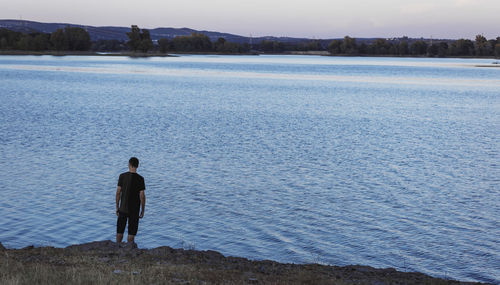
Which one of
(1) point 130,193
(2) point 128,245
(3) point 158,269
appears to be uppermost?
(1) point 130,193

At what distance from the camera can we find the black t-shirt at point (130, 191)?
13.6m

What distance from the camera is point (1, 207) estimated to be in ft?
66.4

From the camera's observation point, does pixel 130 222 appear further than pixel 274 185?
No

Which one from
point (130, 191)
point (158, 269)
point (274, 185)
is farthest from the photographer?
point (274, 185)

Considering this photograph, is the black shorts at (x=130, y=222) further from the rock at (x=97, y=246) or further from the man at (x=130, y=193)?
the rock at (x=97, y=246)

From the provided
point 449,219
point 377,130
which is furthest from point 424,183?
point 377,130

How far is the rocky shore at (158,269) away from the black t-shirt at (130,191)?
97 centimetres

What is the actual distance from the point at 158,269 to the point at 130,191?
243cm

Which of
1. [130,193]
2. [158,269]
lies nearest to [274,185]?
[130,193]

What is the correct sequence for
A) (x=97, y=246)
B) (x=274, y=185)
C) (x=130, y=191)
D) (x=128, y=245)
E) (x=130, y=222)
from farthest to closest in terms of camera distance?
(x=274, y=185), (x=97, y=246), (x=128, y=245), (x=130, y=222), (x=130, y=191)

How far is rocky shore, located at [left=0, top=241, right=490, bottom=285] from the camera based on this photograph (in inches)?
421

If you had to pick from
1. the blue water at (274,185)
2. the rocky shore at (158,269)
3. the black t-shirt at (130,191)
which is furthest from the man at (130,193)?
the blue water at (274,185)

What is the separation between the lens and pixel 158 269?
38.8 ft

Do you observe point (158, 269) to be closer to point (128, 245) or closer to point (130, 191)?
point (130, 191)
